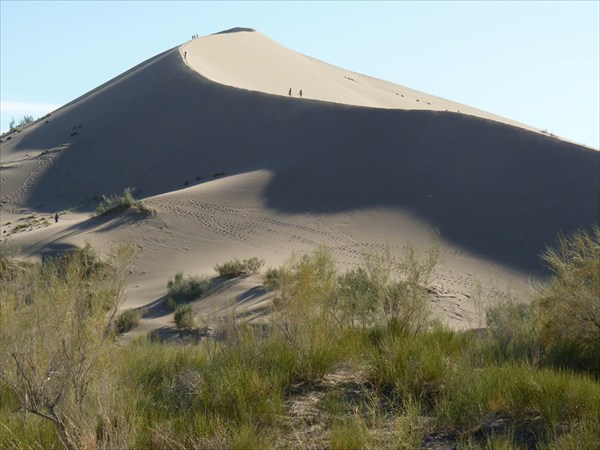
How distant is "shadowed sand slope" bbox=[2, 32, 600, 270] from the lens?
3531cm

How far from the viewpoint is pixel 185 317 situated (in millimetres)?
19422

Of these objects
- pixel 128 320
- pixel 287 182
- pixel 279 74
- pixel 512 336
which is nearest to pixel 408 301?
pixel 512 336

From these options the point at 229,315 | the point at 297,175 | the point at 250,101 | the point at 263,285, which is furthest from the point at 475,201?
the point at 229,315

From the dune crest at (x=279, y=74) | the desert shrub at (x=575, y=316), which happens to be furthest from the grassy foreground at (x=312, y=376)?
the dune crest at (x=279, y=74)

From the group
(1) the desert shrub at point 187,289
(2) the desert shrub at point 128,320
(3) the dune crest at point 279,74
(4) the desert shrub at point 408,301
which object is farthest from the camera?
(3) the dune crest at point 279,74

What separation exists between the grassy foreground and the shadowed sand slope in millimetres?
21338

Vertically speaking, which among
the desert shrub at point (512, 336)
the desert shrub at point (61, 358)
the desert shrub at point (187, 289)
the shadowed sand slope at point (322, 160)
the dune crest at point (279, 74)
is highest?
the dune crest at point (279, 74)

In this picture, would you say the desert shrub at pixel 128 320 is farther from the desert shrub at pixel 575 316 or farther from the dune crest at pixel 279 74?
the dune crest at pixel 279 74

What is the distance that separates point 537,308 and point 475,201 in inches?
1057

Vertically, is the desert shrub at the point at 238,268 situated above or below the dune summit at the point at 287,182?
below

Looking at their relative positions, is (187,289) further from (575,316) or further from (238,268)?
(575,316)

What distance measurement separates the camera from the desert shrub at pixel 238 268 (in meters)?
25.7

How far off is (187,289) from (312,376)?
51.5ft

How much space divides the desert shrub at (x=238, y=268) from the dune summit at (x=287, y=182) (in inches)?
67.4
